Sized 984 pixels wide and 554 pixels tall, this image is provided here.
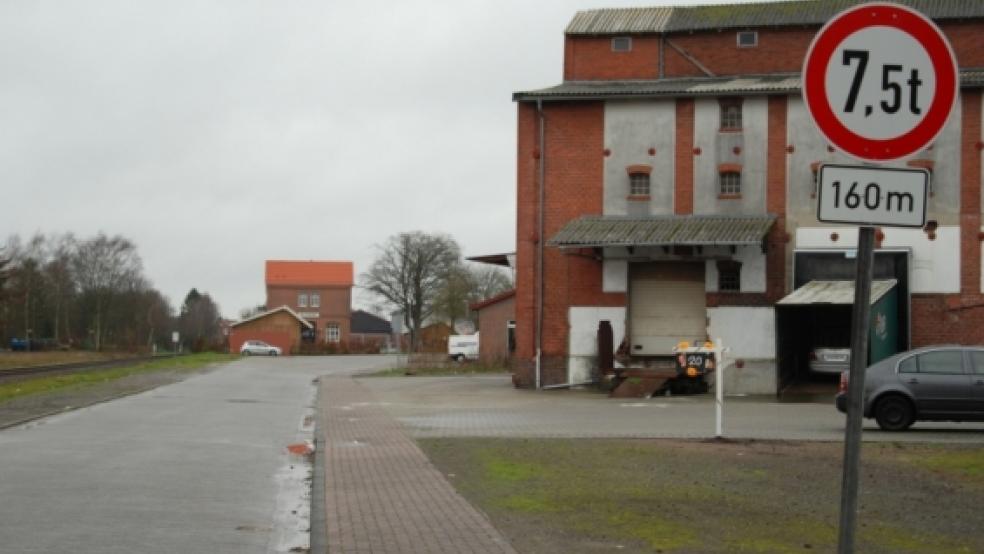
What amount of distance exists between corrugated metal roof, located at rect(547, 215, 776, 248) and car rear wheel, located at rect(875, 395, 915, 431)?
12625 millimetres

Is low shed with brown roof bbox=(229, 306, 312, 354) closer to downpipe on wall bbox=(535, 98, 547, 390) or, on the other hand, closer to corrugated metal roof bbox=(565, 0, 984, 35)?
corrugated metal roof bbox=(565, 0, 984, 35)

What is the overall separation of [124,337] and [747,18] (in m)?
93.1

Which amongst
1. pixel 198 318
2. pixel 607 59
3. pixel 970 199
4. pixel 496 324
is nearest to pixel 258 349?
pixel 496 324

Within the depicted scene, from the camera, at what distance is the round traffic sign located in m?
4.94

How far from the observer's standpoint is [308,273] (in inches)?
6058

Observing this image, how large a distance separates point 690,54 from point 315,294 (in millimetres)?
116002

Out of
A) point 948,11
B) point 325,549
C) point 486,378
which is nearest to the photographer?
point 325,549

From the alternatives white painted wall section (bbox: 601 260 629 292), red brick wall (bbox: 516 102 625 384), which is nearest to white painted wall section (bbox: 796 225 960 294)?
white painted wall section (bbox: 601 260 629 292)

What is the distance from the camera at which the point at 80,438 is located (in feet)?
62.4

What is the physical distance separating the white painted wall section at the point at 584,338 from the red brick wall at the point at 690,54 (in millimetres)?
7688

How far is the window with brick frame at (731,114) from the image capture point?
36.0 metres

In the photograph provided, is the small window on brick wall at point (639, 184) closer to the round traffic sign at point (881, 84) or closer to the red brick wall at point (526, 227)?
the red brick wall at point (526, 227)

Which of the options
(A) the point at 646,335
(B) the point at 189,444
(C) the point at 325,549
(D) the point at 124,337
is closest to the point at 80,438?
(B) the point at 189,444

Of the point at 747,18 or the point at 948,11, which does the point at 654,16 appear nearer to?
the point at 747,18
